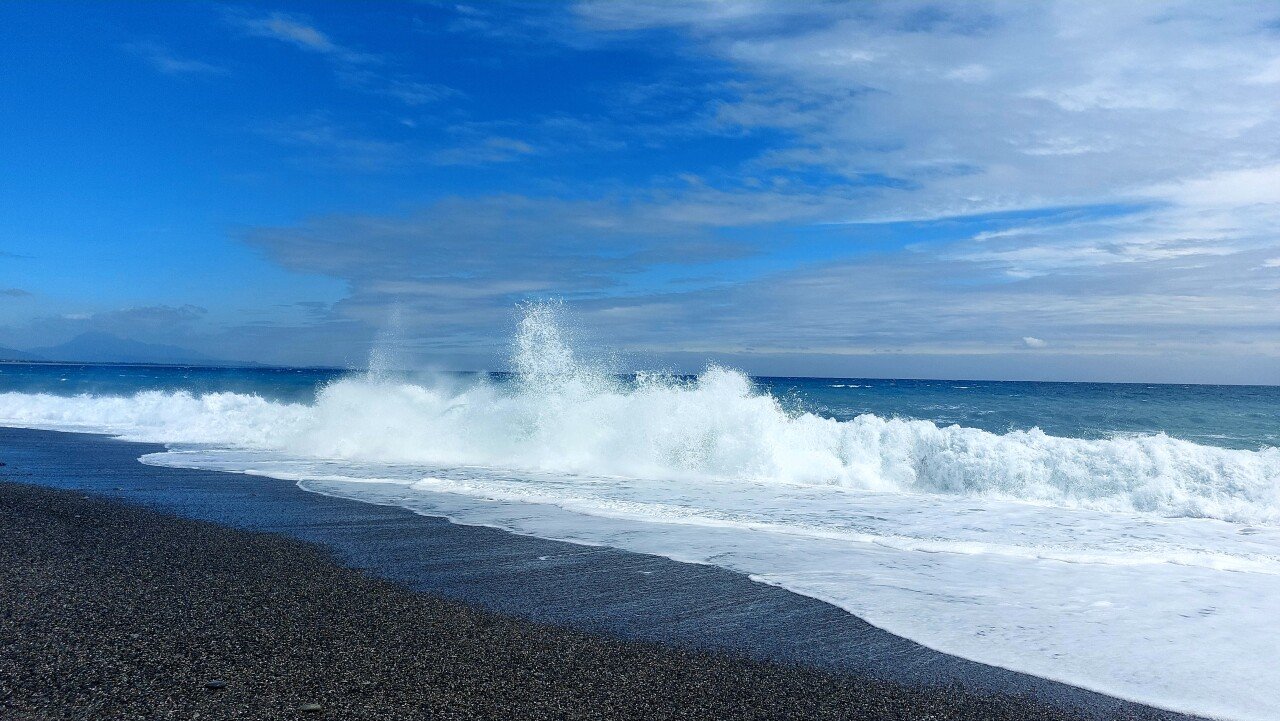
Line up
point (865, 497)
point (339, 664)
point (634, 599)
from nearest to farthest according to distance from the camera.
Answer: point (339, 664)
point (634, 599)
point (865, 497)

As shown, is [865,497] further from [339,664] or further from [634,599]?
[339,664]

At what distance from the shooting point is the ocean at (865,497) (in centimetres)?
566

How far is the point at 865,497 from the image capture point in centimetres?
1304

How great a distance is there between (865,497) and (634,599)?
26.3ft

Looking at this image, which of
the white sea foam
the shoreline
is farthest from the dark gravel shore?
the white sea foam

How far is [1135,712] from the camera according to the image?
421 centimetres

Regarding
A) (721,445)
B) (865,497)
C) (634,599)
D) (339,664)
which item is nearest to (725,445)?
(721,445)

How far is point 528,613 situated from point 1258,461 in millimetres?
15485

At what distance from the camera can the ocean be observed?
566cm

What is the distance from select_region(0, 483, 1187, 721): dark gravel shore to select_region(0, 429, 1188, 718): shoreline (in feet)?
0.43

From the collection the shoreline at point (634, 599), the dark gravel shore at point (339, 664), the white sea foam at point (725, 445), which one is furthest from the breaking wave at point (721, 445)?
the dark gravel shore at point (339, 664)

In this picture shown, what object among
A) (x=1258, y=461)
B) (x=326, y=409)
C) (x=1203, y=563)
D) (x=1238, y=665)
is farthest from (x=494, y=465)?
(x=1258, y=461)

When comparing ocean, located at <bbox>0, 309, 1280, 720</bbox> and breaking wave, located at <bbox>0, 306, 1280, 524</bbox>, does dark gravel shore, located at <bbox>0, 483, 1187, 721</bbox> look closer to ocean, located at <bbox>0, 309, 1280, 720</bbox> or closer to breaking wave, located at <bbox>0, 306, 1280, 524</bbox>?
ocean, located at <bbox>0, 309, 1280, 720</bbox>

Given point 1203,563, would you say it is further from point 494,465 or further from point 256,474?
point 256,474
